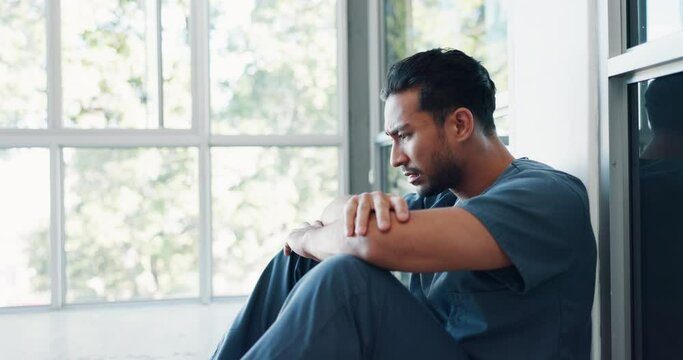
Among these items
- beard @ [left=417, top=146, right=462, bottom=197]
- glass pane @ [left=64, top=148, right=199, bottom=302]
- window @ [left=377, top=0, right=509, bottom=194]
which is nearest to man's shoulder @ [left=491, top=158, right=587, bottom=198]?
beard @ [left=417, top=146, right=462, bottom=197]

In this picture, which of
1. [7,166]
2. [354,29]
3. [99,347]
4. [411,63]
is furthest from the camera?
[354,29]

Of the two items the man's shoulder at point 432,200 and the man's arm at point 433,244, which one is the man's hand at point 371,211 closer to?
the man's arm at point 433,244

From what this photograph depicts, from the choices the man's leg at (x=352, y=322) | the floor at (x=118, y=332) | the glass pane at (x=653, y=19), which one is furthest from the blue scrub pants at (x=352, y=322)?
the floor at (x=118, y=332)

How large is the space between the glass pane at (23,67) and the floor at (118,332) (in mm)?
986

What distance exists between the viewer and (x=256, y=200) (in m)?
3.90

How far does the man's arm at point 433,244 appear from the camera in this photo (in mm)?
1270

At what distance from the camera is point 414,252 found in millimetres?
1293

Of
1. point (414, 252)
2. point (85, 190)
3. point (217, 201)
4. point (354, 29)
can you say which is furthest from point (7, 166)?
point (414, 252)

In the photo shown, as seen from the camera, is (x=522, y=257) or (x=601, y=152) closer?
(x=522, y=257)

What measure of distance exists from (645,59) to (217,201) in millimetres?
2770

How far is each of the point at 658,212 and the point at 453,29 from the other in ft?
4.70

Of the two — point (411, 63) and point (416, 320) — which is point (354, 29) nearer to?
point (411, 63)

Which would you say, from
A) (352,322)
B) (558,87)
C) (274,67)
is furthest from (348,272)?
(274,67)

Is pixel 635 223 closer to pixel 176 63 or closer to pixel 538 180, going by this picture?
pixel 538 180
